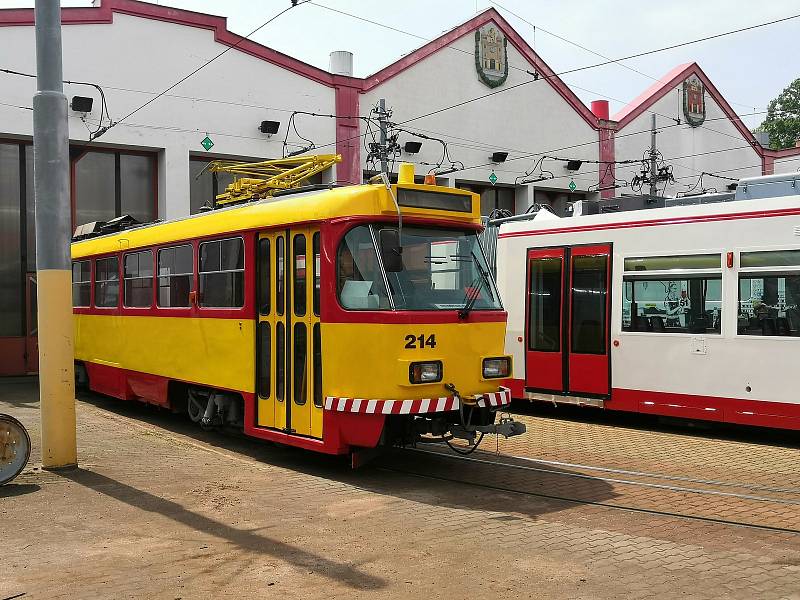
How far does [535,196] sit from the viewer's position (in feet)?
100

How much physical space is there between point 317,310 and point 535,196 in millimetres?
22888

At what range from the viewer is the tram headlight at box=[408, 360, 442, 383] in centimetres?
825

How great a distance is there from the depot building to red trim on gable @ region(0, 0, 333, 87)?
32 mm

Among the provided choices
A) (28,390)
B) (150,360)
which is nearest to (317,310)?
(150,360)

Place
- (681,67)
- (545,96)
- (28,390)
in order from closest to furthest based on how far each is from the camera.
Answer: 1. (28,390)
2. (545,96)
3. (681,67)

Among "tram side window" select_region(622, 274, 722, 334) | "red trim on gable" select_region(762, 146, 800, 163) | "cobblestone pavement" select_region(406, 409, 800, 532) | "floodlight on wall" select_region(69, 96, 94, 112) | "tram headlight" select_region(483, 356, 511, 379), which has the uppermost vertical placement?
"red trim on gable" select_region(762, 146, 800, 163)

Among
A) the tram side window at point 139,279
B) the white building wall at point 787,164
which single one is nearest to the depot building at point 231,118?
the tram side window at point 139,279

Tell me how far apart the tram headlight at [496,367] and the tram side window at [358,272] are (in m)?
1.36

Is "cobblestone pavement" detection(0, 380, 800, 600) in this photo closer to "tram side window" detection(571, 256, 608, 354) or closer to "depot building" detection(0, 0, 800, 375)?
"tram side window" detection(571, 256, 608, 354)

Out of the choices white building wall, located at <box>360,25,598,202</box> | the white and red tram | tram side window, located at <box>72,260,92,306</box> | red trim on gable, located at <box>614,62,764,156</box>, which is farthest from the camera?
red trim on gable, located at <box>614,62,764,156</box>

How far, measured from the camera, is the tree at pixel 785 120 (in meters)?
64.9

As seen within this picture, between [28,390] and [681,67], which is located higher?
[681,67]

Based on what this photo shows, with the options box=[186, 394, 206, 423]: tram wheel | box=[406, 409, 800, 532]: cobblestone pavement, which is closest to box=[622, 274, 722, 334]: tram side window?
box=[406, 409, 800, 532]: cobblestone pavement

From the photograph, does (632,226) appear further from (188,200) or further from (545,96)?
(545,96)
